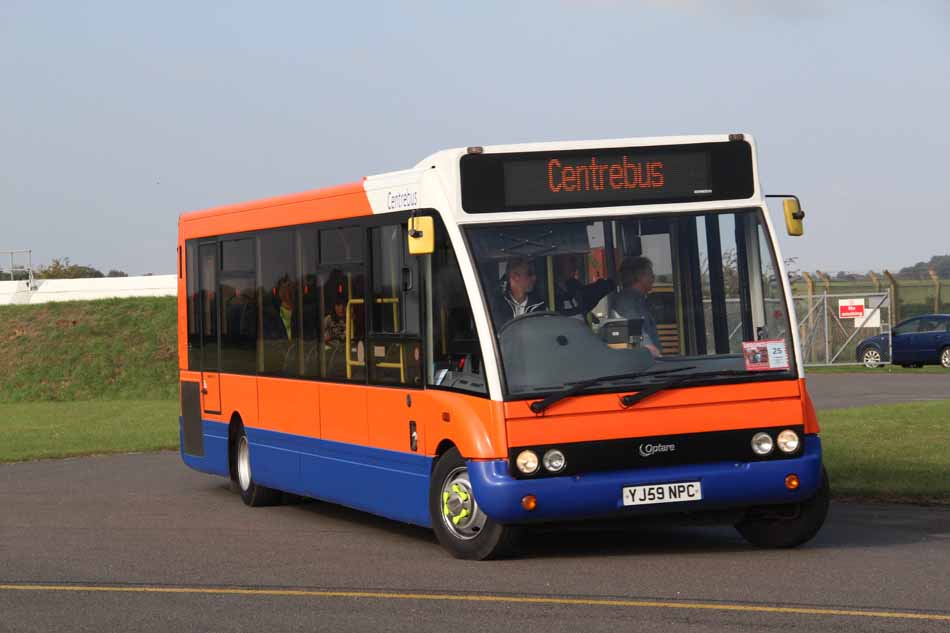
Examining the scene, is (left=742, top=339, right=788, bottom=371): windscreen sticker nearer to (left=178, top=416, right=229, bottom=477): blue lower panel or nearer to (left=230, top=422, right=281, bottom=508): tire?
(left=230, top=422, right=281, bottom=508): tire

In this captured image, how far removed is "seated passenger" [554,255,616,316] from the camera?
11.0m

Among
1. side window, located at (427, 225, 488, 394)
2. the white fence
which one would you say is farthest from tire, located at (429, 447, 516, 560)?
the white fence

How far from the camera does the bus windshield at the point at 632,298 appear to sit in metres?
10.9

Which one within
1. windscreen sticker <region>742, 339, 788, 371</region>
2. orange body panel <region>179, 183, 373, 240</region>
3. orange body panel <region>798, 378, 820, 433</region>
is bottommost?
orange body panel <region>798, 378, 820, 433</region>

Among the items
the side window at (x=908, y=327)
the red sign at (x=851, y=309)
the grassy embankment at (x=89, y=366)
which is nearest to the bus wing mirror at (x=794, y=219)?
the grassy embankment at (x=89, y=366)

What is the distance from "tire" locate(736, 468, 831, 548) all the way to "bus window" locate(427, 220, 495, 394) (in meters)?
2.14

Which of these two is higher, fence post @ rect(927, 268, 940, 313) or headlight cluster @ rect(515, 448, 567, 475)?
fence post @ rect(927, 268, 940, 313)

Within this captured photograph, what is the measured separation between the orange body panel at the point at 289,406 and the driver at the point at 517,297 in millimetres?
3411

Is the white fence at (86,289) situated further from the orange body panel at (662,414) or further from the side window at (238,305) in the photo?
the orange body panel at (662,414)

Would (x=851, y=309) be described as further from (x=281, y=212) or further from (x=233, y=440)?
(x=281, y=212)

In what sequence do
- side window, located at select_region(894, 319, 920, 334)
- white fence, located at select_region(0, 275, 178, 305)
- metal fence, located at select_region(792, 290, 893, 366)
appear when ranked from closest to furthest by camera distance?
side window, located at select_region(894, 319, 920, 334) → metal fence, located at select_region(792, 290, 893, 366) → white fence, located at select_region(0, 275, 178, 305)

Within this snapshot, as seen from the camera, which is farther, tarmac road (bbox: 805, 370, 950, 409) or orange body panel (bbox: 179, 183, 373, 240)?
tarmac road (bbox: 805, 370, 950, 409)

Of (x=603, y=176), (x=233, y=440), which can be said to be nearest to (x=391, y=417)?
(x=603, y=176)

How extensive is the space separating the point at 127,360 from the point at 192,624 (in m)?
39.4
